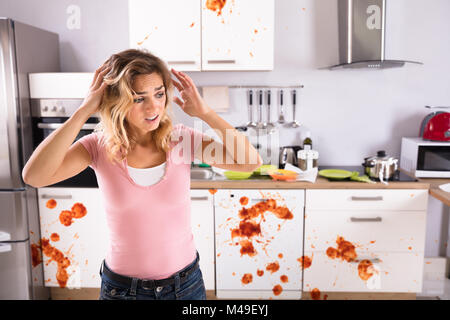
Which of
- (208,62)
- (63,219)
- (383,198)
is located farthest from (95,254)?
(383,198)

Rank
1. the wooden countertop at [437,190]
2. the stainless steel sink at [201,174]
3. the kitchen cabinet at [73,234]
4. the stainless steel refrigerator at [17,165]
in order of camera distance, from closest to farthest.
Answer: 1. the wooden countertop at [437,190]
2. the stainless steel refrigerator at [17,165]
3. the kitchen cabinet at [73,234]
4. the stainless steel sink at [201,174]

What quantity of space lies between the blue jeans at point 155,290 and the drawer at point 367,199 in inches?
52.7

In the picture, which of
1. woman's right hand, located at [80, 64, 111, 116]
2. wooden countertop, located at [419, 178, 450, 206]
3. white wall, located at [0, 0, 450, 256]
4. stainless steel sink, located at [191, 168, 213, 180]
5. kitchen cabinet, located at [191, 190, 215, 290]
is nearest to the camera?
woman's right hand, located at [80, 64, 111, 116]

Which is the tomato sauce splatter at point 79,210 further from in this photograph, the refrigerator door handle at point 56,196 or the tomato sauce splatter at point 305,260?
the tomato sauce splatter at point 305,260

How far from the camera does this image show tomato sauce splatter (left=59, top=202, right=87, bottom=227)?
2449mm

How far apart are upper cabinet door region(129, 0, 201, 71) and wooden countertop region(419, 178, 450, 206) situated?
5.52ft

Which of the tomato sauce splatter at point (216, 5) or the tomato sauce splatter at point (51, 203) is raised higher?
the tomato sauce splatter at point (216, 5)

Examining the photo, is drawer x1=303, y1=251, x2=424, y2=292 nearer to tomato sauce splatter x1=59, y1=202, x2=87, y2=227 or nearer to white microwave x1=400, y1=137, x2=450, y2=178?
white microwave x1=400, y1=137, x2=450, y2=178

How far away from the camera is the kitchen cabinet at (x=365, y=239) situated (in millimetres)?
2291

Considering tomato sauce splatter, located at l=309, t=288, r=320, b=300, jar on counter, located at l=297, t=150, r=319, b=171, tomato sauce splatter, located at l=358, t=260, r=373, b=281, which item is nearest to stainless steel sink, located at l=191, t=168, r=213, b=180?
jar on counter, located at l=297, t=150, r=319, b=171

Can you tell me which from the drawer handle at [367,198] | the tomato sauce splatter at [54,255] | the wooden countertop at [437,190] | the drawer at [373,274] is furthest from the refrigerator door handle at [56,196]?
the wooden countertop at [437,190]

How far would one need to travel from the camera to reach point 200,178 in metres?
2.61

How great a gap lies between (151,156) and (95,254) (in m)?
1.60
